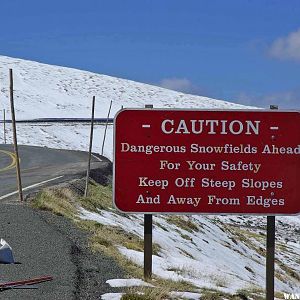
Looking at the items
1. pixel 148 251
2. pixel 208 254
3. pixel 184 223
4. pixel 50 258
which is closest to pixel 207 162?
pixel 148 251

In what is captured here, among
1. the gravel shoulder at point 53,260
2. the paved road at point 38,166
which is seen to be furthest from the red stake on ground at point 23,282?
the paved road at point 38,166

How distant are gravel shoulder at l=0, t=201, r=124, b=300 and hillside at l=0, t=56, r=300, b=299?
2.69 ft

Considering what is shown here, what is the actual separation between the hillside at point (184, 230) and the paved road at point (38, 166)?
13.8 feet

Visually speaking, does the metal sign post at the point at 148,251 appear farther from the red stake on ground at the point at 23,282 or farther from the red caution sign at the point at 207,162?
the red stake on ground at the point at 23,282

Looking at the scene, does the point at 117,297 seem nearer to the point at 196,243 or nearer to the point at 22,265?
the point at 22,265

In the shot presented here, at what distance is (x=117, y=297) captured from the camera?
8.36 meters

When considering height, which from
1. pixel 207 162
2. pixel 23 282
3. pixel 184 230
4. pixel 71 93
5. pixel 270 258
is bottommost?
pixel 184 230

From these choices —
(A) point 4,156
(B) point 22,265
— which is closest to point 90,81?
(A) point 4,156

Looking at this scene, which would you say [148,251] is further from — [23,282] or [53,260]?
[23,282]

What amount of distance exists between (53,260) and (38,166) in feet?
69.7

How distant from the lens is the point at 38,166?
3138 centimetres

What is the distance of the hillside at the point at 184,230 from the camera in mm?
12141

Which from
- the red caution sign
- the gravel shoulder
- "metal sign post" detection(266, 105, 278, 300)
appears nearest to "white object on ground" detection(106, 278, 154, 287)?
the gravel shoulder

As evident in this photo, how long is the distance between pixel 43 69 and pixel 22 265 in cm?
9542
